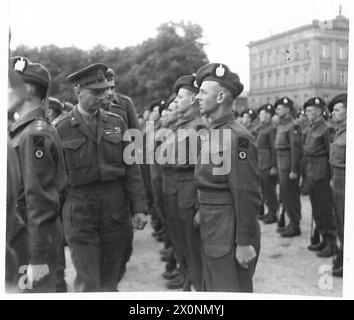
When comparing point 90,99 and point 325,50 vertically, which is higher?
point 325,50

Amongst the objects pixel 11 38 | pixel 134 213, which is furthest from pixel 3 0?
pixel 134 213

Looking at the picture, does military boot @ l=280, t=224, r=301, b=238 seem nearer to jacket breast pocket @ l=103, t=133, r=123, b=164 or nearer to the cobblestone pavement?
the cobblestone pavement

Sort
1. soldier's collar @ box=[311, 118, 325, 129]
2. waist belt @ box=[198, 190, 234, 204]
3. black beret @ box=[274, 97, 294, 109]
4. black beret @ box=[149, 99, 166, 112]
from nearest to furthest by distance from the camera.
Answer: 1. waist belt @ box=[198, 190, 234, 204]
2. black beret @ box=[274, 97, 294, 109]
3. black beret @ box=[149, 99, 166, 112]
4. soldier's collar @ box=[311, 118, 325, 129]

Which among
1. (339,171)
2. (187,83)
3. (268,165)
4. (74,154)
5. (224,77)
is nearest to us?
(224,77)

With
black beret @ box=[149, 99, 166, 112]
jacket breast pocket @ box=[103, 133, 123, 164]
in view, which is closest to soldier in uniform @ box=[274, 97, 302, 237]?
black beret @ box=[149, 99, 166, 112]

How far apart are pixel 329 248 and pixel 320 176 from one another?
866mm

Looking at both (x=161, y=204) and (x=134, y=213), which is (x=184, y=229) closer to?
(x=134, y=213)

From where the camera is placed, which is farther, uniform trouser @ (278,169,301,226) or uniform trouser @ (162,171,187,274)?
uniform trouser @ (278,169,301,226)

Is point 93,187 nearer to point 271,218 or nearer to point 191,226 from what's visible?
point 191,226

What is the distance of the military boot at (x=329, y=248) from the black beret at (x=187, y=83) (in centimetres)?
226

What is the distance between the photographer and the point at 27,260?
133 inches

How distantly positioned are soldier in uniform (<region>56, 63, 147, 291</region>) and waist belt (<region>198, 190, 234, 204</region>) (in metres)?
0.56

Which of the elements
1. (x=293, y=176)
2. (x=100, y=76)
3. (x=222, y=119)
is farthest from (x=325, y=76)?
(x=293, y=176)

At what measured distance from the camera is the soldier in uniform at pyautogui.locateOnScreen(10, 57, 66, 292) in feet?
10.7
